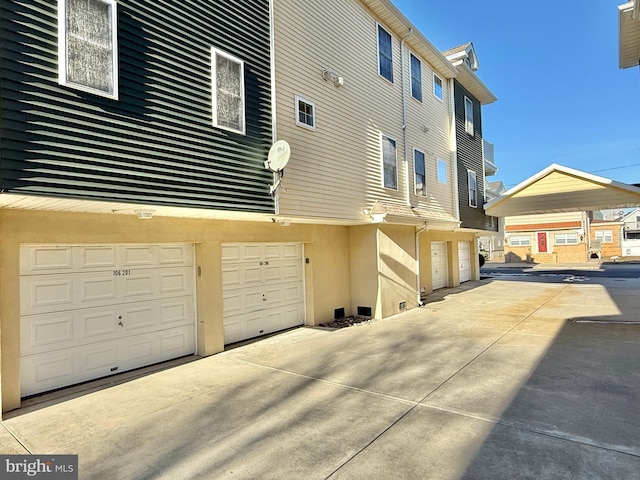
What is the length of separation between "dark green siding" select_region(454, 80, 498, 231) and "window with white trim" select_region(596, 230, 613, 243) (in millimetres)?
26787

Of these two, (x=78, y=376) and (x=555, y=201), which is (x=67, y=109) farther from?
(x=555, y=201)

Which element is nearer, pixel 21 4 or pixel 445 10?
pixel 21 4

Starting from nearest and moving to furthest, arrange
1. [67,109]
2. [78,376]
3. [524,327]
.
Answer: [67,109] → [78,376] → [524,327]

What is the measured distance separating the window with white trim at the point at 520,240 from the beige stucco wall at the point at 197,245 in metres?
30.1

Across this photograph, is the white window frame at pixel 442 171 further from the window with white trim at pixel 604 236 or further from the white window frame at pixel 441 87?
the window with white trim at pixel 604 236

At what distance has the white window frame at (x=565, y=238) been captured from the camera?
109 feet

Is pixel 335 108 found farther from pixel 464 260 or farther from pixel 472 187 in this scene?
pixel 464 260

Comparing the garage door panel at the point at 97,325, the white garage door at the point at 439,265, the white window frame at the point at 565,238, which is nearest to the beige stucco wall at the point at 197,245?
the garage door panel at the point at 97,325

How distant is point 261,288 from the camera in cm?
863

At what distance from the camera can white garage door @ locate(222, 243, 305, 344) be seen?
7.90 meters

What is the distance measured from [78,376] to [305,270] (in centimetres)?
547

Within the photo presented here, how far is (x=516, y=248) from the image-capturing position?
35.3 meters

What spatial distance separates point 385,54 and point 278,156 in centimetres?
688

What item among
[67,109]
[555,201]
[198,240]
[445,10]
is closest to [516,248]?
[555,201]
